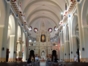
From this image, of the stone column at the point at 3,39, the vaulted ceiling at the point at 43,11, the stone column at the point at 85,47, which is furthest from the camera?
the vaulted ceiling at the point at 43,11

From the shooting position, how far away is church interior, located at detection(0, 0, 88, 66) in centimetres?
1338

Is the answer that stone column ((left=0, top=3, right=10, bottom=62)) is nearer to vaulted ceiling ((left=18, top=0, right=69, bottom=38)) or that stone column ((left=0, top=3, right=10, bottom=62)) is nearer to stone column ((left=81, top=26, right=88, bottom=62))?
stone column ((left=81, top=26, right=88, bottom=62))

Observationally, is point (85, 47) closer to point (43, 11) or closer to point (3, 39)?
point (3, 39)

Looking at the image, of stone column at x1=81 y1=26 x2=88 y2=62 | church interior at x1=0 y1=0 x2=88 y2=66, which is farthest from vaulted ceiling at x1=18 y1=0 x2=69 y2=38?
stone column at x1=81 y1=26 x2=88 y2=62

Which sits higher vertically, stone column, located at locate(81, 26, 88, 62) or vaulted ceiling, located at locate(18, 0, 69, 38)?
vaulted ceiling, located at locate(18, 0, 69, 38)

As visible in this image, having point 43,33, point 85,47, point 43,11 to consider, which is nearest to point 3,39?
point 85,47

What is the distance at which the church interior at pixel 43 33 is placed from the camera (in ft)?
43.9

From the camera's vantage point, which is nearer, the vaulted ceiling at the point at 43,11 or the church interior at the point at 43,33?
the church interior at the point at 43,33

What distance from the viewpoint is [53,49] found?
34938mm

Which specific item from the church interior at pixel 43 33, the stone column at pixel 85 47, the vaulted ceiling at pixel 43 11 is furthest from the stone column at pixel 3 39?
the vaulted ceiling at pixel 43 11

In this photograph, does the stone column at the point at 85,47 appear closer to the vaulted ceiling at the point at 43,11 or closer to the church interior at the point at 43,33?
the church interior at the point at 43,33

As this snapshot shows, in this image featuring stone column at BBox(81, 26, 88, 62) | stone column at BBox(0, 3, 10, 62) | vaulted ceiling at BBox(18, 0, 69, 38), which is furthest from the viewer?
vaulted ceiling at BBox(18, 0, 69, 38)

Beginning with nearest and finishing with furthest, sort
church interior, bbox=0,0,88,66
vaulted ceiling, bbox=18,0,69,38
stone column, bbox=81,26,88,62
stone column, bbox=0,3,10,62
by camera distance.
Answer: stone column, bbox=0,3,10,62 < stone column, bbox=81,26,88,62 < church interior, bbox=0,0,88,66 < vaulted ceiling, bbox=18,0,69,38

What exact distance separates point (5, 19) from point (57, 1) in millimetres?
13061
